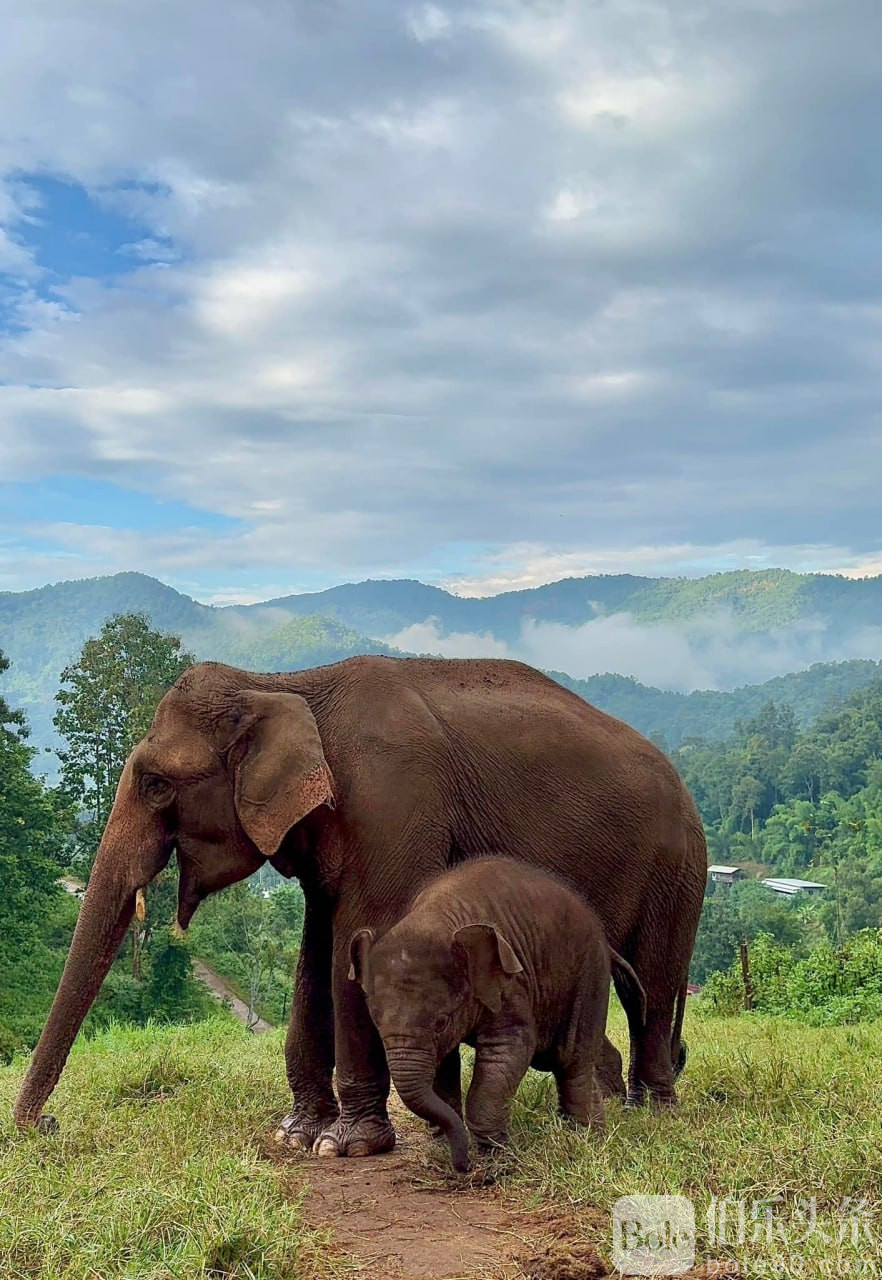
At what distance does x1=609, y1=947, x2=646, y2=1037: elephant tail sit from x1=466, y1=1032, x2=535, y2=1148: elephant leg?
97 cm

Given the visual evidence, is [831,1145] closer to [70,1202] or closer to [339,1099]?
[339,1099]

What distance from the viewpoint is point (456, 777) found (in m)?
6.45

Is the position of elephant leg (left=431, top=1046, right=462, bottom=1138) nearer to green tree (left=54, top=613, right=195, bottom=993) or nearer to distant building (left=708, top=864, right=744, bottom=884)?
green tree (left=54, top=613, right=195, bottom=993)

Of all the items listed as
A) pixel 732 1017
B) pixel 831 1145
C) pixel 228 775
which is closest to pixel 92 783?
pixel 732 1017

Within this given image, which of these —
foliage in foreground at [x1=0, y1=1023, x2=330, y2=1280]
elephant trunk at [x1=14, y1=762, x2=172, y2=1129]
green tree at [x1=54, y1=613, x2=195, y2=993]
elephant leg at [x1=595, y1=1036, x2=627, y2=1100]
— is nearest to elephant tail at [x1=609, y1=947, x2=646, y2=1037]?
elephant leg at [x1=595, y1=1036, x2=627, y2=1100]

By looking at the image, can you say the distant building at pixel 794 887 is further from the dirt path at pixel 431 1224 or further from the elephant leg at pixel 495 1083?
the dirt path at pixel 431 1224

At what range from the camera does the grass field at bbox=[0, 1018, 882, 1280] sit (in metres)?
4.33

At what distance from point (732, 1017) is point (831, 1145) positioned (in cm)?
1060

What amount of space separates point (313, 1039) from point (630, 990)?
1.87 metres

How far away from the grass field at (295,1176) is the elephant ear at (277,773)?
160cm

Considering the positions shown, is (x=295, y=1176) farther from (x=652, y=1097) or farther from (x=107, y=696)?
(x=107, y=696)

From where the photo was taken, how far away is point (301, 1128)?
265 inches

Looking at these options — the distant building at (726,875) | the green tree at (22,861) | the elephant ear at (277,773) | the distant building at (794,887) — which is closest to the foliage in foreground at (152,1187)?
the elephant ear at (277,773)

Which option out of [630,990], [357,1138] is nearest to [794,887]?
[630,990]
